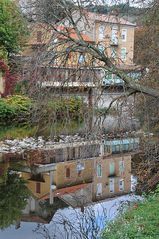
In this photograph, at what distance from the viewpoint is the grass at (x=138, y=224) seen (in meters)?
8.58

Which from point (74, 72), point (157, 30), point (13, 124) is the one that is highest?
point (157, 30)

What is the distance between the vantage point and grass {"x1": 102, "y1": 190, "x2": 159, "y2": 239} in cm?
858

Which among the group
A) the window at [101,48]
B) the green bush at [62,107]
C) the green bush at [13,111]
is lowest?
the green bush at [13,111]

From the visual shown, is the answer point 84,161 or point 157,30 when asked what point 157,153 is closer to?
point 157,30

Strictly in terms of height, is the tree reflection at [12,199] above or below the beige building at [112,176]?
above

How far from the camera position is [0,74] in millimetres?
35906

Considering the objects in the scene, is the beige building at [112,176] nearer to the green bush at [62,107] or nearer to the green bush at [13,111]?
the green bush at [62,107]

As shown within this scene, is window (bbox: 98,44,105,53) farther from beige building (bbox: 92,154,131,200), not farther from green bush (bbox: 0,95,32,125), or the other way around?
green bush (bbox: 0,95,32,125)

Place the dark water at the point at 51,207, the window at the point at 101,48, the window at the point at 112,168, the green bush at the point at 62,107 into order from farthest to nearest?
the window at the point at 112,168
the dark water at the point at 51,207
the green bush at the point at 62,107
the window at the point at 101,48

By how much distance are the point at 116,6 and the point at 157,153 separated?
15.0 ft

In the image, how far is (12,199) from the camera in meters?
13.4

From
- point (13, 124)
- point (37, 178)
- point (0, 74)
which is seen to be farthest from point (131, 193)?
point (0, 74)

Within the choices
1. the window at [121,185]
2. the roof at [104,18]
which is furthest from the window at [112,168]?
the roof at [104,18]

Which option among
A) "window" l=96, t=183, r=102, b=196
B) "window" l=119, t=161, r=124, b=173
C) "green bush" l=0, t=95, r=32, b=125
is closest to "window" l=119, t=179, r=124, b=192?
"window" l=96, t=183, r=102, b=196
